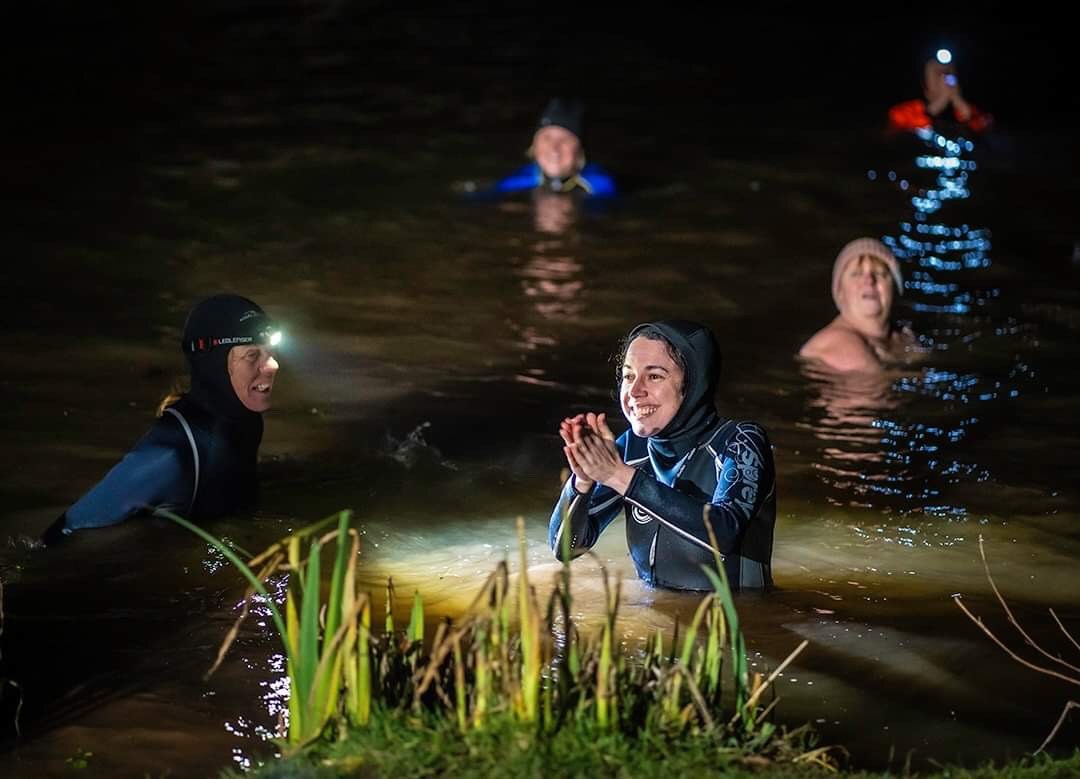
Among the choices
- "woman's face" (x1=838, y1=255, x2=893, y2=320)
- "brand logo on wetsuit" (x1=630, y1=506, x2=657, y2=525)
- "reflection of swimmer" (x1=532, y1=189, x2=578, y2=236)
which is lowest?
"brand logo on wetsuit" (x1=630, y1=506, x2=657, y2=525)

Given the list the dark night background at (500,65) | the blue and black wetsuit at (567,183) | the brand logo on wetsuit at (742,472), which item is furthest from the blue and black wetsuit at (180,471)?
the blue and black wetsuit at (567,183)

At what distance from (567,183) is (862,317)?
5762mm

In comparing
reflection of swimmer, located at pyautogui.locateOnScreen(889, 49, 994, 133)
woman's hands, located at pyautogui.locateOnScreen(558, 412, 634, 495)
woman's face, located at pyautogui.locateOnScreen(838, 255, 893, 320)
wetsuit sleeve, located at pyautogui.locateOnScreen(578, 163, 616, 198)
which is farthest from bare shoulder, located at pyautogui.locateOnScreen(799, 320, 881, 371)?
reflection of swimmer, located at pyautogui.locateOnScreen(889, 49, 994, 133)

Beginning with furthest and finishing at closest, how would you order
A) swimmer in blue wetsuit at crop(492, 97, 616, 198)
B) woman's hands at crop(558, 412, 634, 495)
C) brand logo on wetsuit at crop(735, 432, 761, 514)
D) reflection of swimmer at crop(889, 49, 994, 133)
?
1. reflection of swimmer at crop(889, 49, 994, 133)
2. swimmer in blue wetsuit at crop(492, 97, 616, 198)
3. brand logo on wetsuit at crop(735, 432, 761, 514)
4. woman's hands at crop(558, 412, 634, 495)

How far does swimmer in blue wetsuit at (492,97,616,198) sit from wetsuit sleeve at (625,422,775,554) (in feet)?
34.6

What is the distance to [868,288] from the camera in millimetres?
11773

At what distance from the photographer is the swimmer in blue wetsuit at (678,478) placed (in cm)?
628

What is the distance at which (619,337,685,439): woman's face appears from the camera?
6.52m

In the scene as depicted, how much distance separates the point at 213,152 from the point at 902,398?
10.00m

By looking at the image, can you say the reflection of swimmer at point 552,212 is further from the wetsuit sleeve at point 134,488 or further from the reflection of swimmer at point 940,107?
the wetsuit sleeve at point 134,488

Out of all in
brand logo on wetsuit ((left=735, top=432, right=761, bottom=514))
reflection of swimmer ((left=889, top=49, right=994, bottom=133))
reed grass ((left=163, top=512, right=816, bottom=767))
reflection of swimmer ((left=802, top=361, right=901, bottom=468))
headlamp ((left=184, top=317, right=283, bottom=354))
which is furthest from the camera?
reflection of swimmer ((left=889, top=49, right=994, bottom=133))

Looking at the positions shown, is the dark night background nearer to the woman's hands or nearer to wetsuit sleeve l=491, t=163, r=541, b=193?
wetsuit sleeve l=491, t=163, r=541, b=193

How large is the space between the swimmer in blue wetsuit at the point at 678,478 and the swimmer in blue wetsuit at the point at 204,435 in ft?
5.82

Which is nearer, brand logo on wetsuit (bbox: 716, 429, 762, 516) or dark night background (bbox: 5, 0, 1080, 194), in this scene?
brand logo on wetsuit (bbox: 716, 429, 762, 516)
